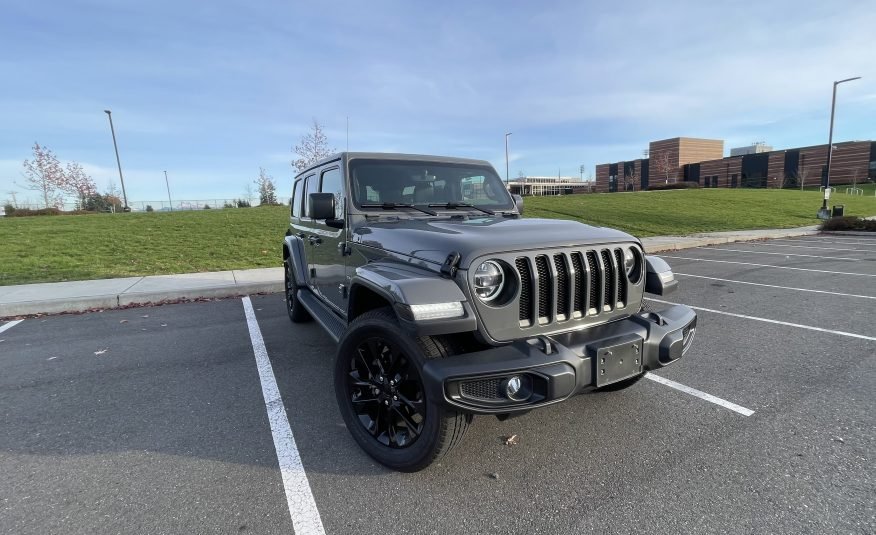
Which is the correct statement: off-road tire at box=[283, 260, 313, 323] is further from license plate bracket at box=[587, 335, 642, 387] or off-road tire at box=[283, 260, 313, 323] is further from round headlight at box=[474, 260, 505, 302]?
license plate bracket at box=[587, 335, 642, 387]

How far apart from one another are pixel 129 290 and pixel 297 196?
3.85 m

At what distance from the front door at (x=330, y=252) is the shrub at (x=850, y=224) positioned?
69.8ft

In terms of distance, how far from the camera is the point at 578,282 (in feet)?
8.70

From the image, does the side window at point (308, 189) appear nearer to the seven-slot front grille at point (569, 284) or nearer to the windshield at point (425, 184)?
the windshield at point (425, 184)

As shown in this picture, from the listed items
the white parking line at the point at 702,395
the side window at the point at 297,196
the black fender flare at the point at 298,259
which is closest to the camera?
the white parking line at the point at 702,395

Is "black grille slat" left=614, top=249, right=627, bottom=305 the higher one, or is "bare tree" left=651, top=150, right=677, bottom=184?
"bare tree" left=651, top=150, right=677, bottom=184

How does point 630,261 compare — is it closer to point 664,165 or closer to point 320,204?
point 320,204

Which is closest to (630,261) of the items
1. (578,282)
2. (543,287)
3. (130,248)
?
(578,282)

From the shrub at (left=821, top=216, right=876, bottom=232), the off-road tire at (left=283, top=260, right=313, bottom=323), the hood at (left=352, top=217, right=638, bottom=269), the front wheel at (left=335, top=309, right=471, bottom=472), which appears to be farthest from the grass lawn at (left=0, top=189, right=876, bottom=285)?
the front wheel at (left=335, top=309, right=471, bottom=472)

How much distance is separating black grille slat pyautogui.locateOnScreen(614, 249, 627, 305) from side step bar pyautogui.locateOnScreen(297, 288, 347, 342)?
193 cm

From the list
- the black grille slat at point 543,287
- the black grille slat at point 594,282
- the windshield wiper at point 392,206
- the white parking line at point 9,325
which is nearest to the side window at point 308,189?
the windshield wiper at point 392,206

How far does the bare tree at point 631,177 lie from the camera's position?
3435 inches

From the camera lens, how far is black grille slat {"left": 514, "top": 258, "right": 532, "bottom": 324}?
97.2 inches

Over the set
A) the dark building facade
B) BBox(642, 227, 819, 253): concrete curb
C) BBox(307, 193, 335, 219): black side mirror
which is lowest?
BBox(642, 227, 819, 253): concrete curb
